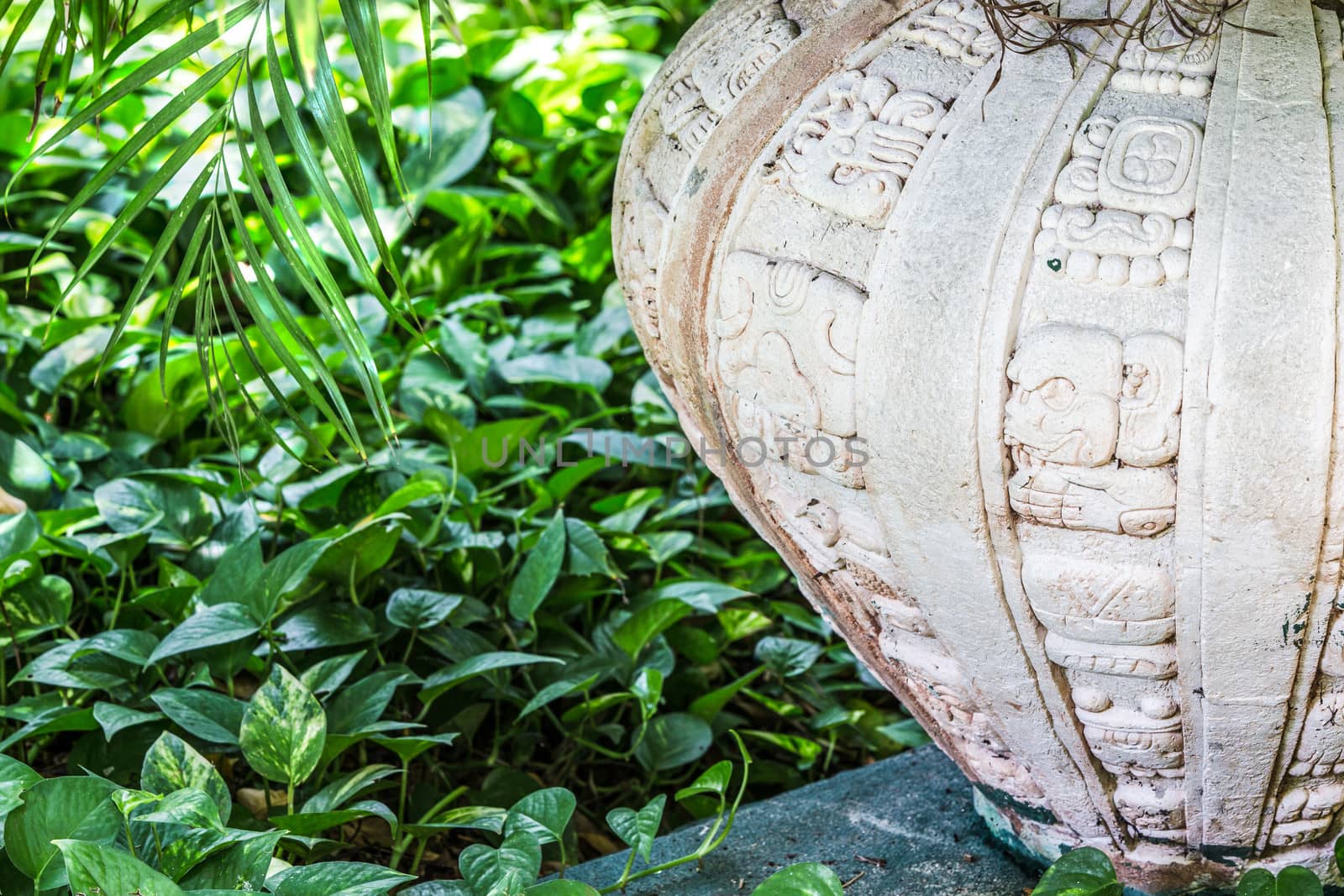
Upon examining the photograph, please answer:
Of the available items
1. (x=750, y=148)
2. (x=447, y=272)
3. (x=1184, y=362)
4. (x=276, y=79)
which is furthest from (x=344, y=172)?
(x=447, y=272)

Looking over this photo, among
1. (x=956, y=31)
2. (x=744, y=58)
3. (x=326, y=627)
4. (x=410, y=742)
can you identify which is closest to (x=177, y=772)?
(x=410, y=742)

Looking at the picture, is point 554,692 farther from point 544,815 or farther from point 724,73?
point 724,73

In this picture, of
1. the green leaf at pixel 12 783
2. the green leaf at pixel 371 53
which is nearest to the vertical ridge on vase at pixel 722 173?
the green leaf at pixel 371 53

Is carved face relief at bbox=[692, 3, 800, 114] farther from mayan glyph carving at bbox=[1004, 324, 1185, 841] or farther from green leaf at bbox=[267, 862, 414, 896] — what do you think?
green leaf at bbox=[267, 862, 414, 896]

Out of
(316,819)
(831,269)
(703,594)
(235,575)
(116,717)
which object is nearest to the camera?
(831,269)

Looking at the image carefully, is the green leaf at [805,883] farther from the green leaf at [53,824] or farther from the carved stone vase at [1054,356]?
the green leaf at [53,824]

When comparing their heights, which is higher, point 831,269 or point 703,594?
point 831,269

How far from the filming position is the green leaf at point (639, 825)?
44.7 inches

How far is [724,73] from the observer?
1.03 m

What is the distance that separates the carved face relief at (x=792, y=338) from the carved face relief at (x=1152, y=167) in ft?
0.57

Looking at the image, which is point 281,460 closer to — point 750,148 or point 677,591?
point 677,591

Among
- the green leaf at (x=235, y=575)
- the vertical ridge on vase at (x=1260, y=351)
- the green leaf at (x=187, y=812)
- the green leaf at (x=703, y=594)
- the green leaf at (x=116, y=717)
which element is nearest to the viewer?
the vertical ridge on vase at (x=1260, y=351)

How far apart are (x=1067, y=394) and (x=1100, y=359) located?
3cm

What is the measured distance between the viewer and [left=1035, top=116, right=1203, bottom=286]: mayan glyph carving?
0.83m
